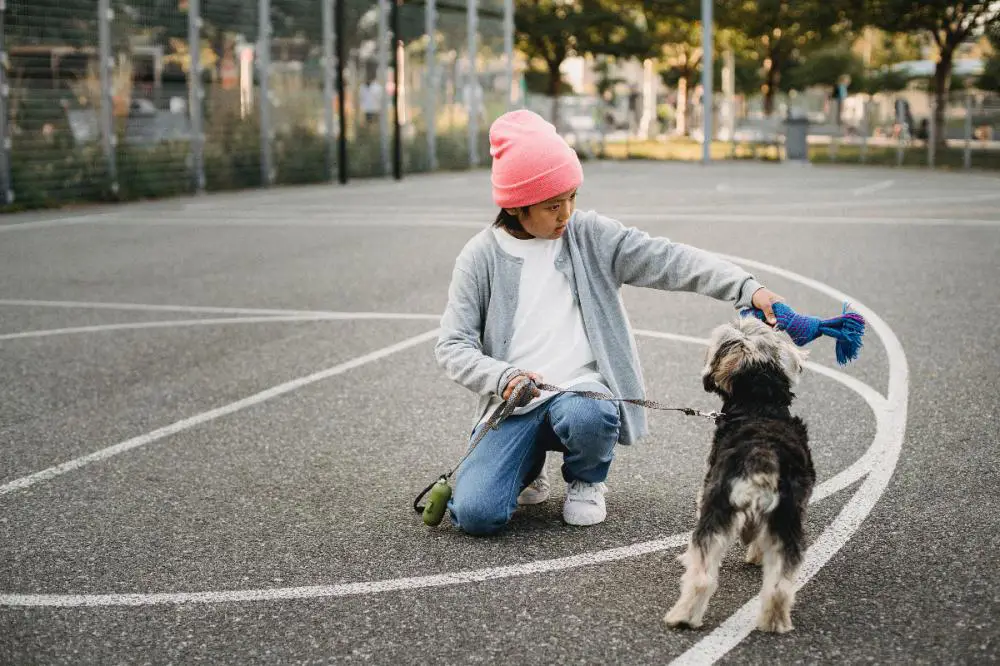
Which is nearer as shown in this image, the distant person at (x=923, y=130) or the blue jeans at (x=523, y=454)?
the blue jeans at (x=523, y=454)

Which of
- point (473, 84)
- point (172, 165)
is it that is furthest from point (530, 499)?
point (473, 84)

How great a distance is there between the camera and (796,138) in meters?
35.9

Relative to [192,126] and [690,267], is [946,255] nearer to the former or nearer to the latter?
[690,267]

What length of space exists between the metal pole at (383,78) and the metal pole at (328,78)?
206 centimetres

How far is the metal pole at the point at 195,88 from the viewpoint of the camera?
928 inches

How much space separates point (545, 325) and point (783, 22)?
40680 mm

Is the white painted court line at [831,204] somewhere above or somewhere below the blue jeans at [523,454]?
above

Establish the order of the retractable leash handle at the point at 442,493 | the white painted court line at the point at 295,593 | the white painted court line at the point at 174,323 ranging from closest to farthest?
the white painted court line at the point at 295,593, the retractable leash handle at the point at 442,493, the white painted court line at the point at 174,323

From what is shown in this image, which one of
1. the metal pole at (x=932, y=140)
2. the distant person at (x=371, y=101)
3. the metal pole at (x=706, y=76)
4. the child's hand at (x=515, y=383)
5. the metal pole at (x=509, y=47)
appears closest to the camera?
the child's hand at (x=515, y=383)

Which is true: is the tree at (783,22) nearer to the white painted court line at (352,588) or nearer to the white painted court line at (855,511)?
the white painted court line at (855,511)

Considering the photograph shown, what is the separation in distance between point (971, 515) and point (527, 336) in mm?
1867

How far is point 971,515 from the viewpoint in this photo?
197 inches

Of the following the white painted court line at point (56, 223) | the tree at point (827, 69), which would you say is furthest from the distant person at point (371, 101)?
the tree at point (827, 69)

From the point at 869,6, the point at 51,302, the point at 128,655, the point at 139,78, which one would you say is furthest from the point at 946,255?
the point at 869,6
